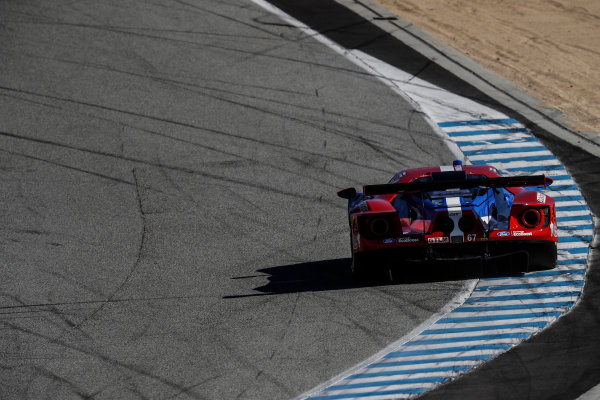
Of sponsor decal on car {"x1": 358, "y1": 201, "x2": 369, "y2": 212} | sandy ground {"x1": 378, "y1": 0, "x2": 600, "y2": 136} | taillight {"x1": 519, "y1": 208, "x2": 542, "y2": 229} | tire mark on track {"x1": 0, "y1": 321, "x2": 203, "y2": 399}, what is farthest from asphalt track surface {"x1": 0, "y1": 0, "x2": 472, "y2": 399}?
sandy ground {"x1": 378, "y1": 0, "x2": 600, "y2": 136}

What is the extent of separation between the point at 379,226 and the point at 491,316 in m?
1.56

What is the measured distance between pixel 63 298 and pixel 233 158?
5.46 m

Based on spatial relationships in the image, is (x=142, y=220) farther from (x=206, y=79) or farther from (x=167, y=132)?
(x=206, y=79)

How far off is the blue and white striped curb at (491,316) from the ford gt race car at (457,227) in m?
0.39

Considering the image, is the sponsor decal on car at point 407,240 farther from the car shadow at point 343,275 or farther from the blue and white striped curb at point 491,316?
the blue and white striped curb at point 491,316

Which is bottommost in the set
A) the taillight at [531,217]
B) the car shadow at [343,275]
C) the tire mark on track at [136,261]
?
the tire mark on track at [136,261]

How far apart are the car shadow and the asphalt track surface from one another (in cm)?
4

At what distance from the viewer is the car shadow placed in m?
11.9

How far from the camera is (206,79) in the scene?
69.3 ft

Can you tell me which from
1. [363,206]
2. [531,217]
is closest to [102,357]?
[363,206]

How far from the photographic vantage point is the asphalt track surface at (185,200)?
36.8 ft

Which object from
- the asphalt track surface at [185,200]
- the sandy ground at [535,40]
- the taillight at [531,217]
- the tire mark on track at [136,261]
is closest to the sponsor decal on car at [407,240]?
the asphalt track surface at [185,200]

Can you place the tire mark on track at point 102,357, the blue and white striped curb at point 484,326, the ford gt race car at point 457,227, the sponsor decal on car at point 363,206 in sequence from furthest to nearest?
the sponsor decal on car at point 363,206 < the ford gt race car at point 457,227 < the tire mark on track at point 102,357 < the blue and white striped curb at point 484,326

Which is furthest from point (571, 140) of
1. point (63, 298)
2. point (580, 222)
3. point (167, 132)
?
point (63, 298)
